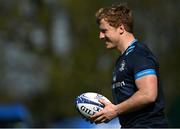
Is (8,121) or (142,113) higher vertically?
(142,113)

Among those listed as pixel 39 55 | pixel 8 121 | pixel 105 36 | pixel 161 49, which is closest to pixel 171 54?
pixel 161 49

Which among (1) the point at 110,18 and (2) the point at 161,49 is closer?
(1) the point at 110,18

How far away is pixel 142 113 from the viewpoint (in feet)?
24.5

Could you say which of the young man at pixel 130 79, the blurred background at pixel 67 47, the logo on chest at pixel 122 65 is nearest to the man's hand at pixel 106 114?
the young man at pixel 130 79

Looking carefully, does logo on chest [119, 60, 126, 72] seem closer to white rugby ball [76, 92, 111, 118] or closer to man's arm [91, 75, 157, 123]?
man's arm [91, 75, 157, 123]

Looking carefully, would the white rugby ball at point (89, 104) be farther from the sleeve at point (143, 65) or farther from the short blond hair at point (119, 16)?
the short blond hair at point (119, 16)

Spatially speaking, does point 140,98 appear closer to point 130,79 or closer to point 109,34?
point 130,79

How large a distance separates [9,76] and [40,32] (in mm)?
2289

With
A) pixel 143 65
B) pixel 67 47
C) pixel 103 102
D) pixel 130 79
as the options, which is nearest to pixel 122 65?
pixel 130 79

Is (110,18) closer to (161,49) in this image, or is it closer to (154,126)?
(154,126)

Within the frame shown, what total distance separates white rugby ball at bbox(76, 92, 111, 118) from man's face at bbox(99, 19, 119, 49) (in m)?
0.54

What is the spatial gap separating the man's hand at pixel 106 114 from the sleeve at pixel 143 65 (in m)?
0.36

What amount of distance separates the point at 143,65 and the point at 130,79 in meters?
0.22

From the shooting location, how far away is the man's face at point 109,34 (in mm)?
7723
